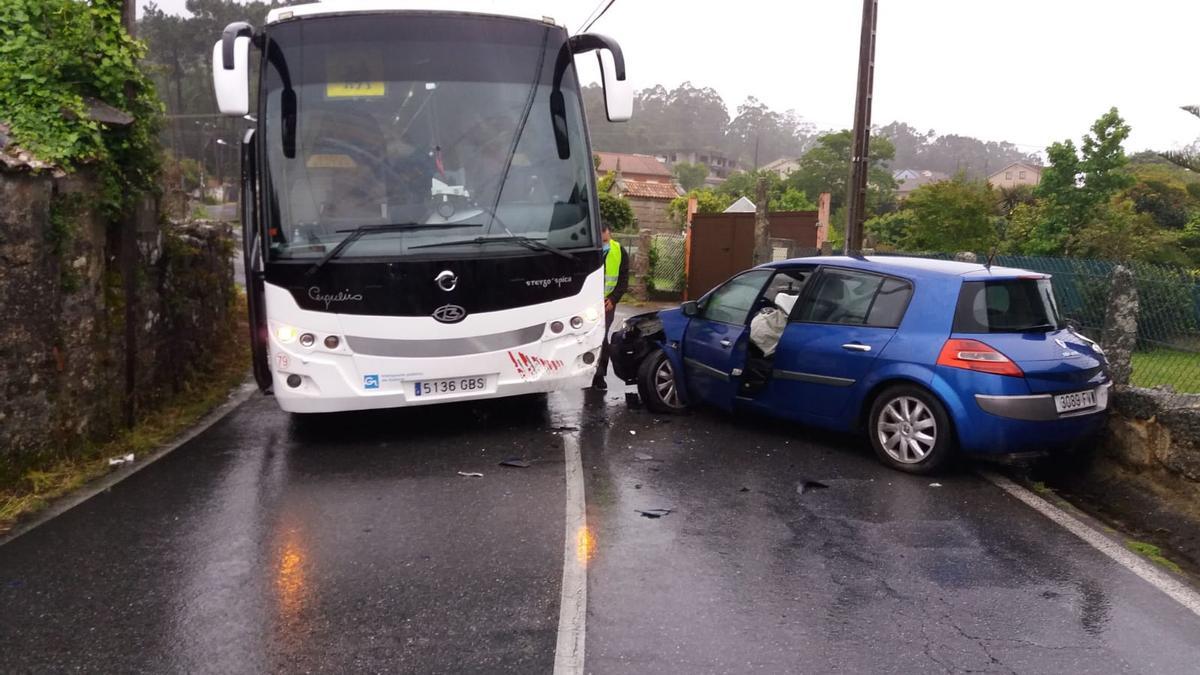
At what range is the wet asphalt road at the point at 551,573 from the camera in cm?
387

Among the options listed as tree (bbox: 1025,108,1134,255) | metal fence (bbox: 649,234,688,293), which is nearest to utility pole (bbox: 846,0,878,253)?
metal fence (bbox: 649,234,688,293)

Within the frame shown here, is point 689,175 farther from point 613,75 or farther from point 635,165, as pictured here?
point 613,75

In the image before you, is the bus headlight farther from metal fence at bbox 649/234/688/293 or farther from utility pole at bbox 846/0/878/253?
metal fence at bbox 649/234/688/293

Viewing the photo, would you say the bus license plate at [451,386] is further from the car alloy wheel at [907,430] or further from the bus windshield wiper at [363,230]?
the car alloy wheel at [907,430]

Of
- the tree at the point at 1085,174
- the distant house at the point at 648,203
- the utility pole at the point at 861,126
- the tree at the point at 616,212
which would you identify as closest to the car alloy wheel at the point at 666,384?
the utility pole at the point at 861,126

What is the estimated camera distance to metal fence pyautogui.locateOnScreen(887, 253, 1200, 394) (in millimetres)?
6793

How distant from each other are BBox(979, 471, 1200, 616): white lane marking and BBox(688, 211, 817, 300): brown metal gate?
12.1 metres

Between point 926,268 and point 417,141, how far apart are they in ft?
12.8

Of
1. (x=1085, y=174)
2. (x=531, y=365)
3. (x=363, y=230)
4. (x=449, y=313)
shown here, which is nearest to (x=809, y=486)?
(x=531, y=365)

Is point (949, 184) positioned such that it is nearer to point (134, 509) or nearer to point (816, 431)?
point (816, 431)

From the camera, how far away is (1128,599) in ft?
15.0

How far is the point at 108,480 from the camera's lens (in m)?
6.61

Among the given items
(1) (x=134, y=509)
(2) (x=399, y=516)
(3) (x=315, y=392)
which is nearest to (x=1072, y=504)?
(2) (x=399, y=516)

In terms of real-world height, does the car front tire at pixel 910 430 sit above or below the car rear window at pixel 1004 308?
below
